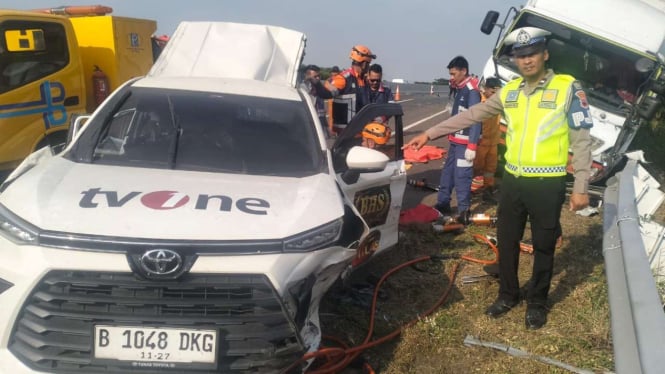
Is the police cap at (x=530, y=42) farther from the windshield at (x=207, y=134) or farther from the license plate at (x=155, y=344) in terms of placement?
the license plate at (x=155, y=344)

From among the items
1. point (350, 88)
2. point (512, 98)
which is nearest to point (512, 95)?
point (512, 98)

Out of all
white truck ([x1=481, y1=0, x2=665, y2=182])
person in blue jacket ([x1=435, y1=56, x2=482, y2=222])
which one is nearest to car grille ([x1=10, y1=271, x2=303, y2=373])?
person in blue jacket ([x1=435, y1=56, x2=482, y2=222])

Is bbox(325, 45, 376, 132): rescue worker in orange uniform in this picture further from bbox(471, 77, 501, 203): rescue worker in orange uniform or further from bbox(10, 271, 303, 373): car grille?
bbox(10, 271, 303, 373): car grille

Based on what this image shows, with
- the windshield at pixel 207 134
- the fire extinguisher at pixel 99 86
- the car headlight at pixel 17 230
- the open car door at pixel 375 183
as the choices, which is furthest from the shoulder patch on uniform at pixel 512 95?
the fire extinguisher at pixel 99 86

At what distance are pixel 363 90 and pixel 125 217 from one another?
5472 mm

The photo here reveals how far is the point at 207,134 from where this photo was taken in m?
3.85

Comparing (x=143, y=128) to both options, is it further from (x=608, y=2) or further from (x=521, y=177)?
(x=608, y=2)

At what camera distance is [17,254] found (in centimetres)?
262

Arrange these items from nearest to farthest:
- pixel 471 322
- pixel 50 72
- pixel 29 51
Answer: pixel 471 322
pixel 29 51
pixel 50 72

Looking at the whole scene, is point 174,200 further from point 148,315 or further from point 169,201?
point 148,315

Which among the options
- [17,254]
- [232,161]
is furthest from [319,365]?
[17,254]

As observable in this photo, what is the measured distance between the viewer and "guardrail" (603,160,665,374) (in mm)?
2070

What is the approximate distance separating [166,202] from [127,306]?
544mm

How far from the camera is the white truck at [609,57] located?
8367 mm
